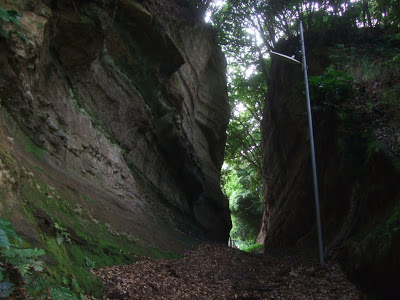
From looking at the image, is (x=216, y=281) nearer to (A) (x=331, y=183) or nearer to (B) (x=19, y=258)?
(A) (x=331, y=183)

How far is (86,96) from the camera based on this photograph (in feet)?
31.0

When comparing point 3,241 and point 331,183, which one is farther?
point 331,183

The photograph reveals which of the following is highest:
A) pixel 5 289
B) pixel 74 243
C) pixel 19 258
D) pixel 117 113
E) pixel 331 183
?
pixel 117 113

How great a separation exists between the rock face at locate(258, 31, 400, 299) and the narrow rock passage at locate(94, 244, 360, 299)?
53 cm

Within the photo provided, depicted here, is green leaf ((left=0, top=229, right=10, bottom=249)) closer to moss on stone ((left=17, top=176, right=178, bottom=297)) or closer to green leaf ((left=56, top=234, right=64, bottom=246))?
moss on stone ((left=17, top=176, right=178, bottom=297))

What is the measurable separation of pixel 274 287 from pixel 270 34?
14134mm

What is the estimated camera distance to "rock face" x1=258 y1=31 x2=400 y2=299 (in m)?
5.60

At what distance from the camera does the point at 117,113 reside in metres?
10.6

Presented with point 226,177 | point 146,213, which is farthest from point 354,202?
point 226,177

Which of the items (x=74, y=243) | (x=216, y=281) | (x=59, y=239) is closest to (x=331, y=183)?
(x=216, y=281)

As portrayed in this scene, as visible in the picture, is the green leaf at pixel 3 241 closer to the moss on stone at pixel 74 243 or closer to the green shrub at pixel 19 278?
the green shrub at pixel 19 278

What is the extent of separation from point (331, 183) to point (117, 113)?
21.4ft

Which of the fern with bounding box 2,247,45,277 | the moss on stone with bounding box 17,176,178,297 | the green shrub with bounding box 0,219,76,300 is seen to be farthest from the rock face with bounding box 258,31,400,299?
the fern with bounding box 2,247,45,277

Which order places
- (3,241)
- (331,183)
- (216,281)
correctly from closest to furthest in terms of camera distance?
(3,241) → (216,281) → (331,183)
